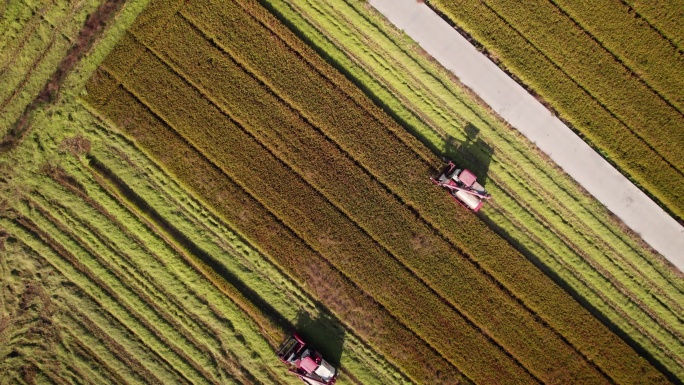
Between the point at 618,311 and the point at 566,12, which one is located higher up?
the point at 566,12

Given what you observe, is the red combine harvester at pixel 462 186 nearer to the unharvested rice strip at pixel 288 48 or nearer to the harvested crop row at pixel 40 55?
the unharvested rice strip at pixel 288 48

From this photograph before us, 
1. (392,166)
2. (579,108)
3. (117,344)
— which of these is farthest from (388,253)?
(117,344)

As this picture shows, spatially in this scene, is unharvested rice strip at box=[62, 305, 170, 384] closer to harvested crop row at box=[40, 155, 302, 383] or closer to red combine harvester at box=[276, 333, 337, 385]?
harvested crop row at box=[40, 155, 302, 383]

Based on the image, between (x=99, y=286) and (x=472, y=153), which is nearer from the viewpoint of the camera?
(x=99, y=286)

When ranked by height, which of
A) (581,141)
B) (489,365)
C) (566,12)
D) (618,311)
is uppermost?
(566,12)

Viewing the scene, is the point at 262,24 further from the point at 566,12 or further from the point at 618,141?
the point at 618,141

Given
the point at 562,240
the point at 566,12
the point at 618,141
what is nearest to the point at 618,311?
the point at 562,240

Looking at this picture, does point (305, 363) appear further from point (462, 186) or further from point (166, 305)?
point (462, 186)
